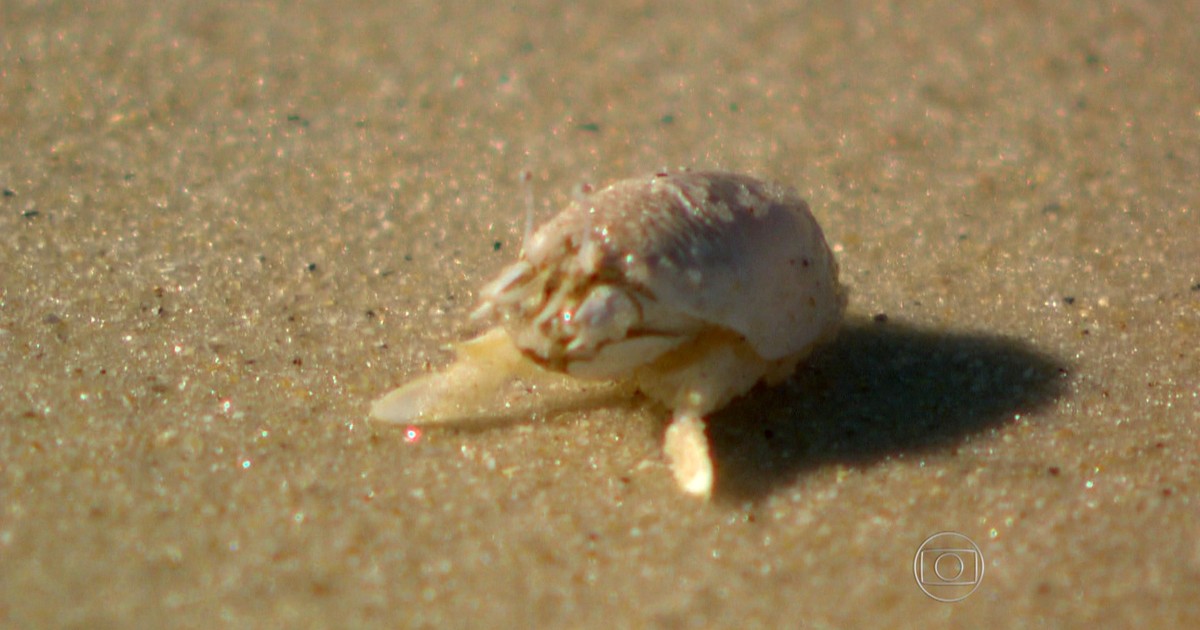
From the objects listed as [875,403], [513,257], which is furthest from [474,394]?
[875,403]

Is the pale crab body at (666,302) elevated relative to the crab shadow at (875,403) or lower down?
elevated

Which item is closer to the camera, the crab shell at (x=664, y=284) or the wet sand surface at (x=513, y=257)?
the wet sand surface at (x=513, y=257)

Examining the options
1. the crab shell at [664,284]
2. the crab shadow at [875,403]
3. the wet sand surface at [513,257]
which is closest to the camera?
the wet sand surface at [513,257]

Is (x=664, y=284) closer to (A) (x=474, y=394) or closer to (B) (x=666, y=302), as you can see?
(B) (x=666, y=302)

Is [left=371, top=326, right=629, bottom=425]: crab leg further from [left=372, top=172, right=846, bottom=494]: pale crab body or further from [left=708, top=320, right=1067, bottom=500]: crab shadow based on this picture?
[left=708, top=320, right=1067, bottom=500]: crab shadow

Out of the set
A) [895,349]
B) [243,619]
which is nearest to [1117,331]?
[895,349]

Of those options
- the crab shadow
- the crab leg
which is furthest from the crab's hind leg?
the crab leg

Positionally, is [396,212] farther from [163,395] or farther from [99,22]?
[99,22]

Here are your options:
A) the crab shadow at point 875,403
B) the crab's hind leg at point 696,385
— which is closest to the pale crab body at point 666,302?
the crab's hind leg at point 696,385

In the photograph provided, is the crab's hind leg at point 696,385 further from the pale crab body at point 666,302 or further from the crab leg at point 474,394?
the crab leg at point 474,394
